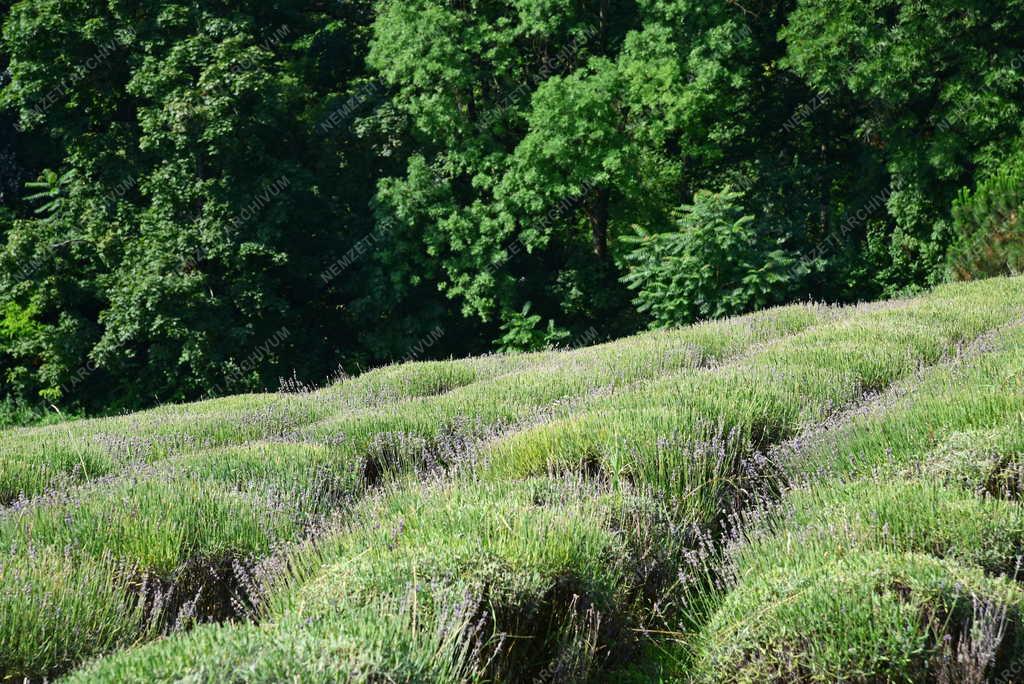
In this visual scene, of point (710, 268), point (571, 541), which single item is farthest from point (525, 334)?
point (571, 541)

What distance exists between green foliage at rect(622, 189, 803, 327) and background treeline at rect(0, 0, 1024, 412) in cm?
8

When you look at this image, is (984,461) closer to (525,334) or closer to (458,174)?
(525,334)

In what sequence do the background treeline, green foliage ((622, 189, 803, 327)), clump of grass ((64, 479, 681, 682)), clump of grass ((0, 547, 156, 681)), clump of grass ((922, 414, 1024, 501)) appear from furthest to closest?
1. the background treeline
2. green foliage ((622, 189, 803, 327))
3. clump of grass ((922, 414, 1024, 501))
4. clump of grass ((0, 547, 156, 681))
5. clump of grass ((64, 479, 681, 682))

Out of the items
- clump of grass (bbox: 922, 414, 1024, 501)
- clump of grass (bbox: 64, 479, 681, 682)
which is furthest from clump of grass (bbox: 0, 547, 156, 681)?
clump of grass (bbox: 922, 414, 1024, 501)

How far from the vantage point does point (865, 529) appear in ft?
12.9

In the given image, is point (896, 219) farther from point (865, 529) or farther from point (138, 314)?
point (865, 529)

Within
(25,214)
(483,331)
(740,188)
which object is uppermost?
(25,214)

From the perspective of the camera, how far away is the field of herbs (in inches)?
126

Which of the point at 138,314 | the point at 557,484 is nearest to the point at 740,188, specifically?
the point at 138,314

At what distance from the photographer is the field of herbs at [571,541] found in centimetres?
320

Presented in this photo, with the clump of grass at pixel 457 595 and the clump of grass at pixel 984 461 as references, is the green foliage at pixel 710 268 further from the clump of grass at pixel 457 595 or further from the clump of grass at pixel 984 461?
the clump of grass at pixel 457 595

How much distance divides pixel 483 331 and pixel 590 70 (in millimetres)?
6662

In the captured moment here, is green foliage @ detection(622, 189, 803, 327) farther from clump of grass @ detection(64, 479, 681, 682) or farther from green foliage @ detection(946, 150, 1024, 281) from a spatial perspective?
clump of grass @ detection(64, 479, 681, 682)

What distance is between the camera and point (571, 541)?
3.99 m
